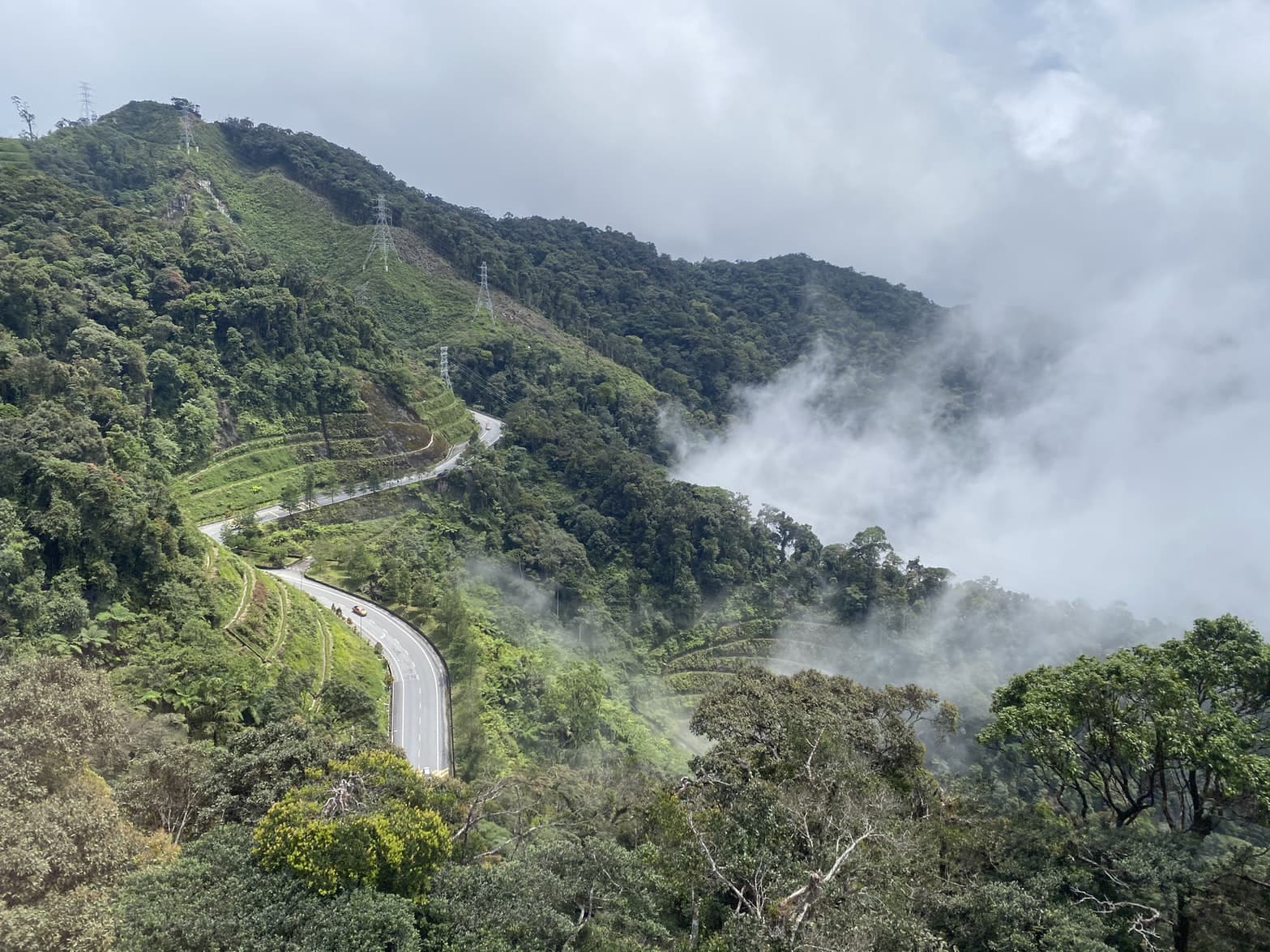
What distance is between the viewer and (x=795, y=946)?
43.5 ft

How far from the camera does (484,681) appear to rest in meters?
43.8

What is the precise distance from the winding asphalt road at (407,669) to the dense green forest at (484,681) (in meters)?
1.22

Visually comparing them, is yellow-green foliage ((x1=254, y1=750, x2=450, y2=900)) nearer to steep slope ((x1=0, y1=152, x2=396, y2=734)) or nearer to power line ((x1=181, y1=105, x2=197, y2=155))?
steep slope ((x1=0, y1=152, x2=396, y2=734))

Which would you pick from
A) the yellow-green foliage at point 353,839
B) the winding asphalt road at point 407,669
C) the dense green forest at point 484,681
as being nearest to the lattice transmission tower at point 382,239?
the dense green forest at point 484,681

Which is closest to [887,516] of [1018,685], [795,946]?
[1018,685]

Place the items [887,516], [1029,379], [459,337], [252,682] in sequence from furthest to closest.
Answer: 1. [1029,379]
2. [887,516]
3. [459,337]
4. [252,682]

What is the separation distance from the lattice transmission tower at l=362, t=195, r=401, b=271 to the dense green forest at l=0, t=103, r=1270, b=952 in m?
4.90

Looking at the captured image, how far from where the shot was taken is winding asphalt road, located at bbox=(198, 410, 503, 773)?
3747 cm

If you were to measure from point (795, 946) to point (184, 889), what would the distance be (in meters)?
12.5

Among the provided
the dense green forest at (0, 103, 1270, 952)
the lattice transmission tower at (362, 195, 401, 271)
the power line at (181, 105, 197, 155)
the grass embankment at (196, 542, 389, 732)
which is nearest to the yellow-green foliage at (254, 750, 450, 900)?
the dense green forest at (0, 103, 1270, 952)

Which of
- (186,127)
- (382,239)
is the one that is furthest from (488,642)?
(186,127)

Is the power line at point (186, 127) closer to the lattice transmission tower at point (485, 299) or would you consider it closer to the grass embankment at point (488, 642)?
the lattice transmission tower at point (485, 299)

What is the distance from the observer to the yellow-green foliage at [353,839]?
14883mm

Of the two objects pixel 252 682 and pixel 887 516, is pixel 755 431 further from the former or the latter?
pixel 252 682
